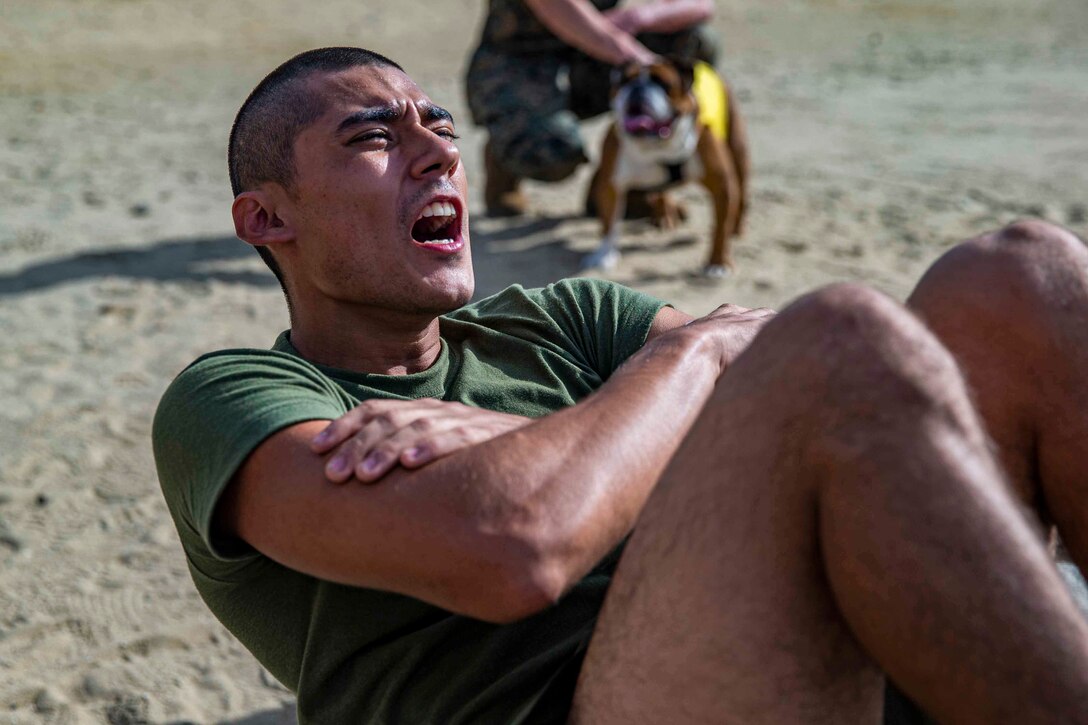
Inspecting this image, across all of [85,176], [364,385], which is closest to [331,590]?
[364,385]


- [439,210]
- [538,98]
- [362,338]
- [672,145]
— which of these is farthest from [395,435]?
[538,98]

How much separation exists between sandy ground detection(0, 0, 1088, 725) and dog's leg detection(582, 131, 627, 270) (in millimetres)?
124

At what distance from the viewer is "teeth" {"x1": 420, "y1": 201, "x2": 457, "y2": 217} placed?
2.37m

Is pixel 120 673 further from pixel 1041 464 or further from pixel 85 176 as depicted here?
pixel 85 176

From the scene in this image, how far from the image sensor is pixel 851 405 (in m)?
1.45

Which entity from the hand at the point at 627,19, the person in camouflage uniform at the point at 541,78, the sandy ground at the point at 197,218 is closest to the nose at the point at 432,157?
A: the sandy ground at the point at 197,218

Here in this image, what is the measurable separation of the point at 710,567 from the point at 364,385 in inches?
33.3

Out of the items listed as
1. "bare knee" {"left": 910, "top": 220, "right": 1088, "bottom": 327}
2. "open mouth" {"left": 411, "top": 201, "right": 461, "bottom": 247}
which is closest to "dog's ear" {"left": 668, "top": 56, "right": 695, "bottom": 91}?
"open mouth" {"left": 411, "top": 201, "right": 461, "bottom": 247}

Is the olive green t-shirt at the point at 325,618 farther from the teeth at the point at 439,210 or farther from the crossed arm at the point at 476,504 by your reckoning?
the teeth at the point at 439,210

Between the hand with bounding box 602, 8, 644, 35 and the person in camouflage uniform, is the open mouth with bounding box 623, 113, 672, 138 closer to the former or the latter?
the person in camouflage uniform

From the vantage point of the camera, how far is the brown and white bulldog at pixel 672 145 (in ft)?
18.7

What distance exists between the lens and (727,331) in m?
2.09

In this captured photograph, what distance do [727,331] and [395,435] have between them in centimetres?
A: 67

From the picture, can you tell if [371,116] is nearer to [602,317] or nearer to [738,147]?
[602,317]
